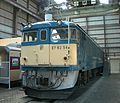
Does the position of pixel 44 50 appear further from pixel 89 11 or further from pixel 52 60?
pixel 89 11

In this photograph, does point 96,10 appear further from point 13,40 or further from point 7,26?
point 13,40

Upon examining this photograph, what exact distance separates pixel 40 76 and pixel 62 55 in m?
1.27

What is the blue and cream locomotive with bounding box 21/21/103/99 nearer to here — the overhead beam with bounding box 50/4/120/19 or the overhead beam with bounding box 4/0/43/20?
the overhead beam with bounding box 4/0/43/20

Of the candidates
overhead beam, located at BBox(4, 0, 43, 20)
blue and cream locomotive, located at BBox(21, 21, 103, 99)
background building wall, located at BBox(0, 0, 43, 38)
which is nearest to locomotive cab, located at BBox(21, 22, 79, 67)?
blue and cream locomotive, located at BBox(21, 21, 103, 99)

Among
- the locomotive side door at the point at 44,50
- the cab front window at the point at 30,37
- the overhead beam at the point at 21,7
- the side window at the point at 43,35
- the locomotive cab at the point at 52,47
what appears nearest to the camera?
the locomotive cab at the point at 52,47

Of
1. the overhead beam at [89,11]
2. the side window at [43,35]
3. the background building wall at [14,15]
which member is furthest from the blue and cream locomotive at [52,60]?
the overhead beam at [89,11]

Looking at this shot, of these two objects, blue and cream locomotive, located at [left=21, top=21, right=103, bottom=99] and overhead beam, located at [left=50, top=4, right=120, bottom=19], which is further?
overhead beam, located at [left=50, top=4, right=120, bottom=19]

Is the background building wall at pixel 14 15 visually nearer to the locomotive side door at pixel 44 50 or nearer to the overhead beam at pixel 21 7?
the overhead beam at pixel 21 7

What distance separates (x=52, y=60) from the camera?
9.82 meters

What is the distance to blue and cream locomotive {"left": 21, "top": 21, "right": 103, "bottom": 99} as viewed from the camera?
9672 mm

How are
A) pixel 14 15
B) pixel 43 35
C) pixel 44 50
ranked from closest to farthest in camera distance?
pixel 44 50 < pixel 43 35 < pixel 14 15

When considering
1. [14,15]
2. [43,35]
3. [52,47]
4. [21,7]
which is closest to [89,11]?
[21,7]

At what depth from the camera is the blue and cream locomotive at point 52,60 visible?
9.67 metres

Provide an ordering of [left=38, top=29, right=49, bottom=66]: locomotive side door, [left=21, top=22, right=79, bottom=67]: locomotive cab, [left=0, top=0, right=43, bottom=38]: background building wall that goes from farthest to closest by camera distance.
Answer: [left=0, top=0, right=43, bottom=38]: background building wall → [left=38, top=29, right=49, bottom=66]: locomotive side door → [left=21, top=22, right=79, bottom=67]: locomotive cab
